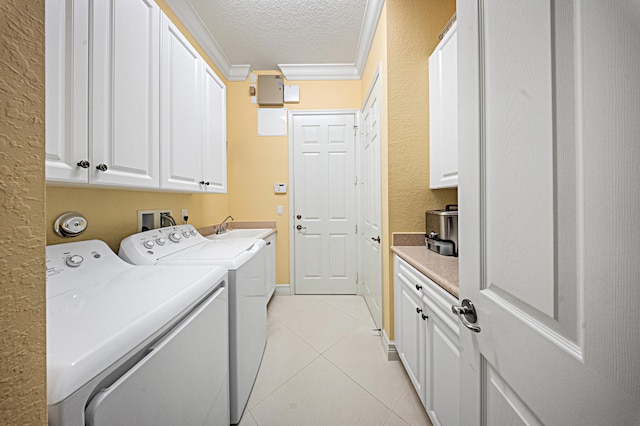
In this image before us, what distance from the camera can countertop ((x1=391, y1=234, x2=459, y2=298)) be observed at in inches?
39.2

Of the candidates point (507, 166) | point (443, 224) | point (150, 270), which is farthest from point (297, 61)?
point (507, 166)

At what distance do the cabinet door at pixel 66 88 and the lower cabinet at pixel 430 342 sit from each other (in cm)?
151

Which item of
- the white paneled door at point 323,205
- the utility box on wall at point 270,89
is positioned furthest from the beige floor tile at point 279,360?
the utility box on wall at point 270,89

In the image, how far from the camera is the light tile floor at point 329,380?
134 cm

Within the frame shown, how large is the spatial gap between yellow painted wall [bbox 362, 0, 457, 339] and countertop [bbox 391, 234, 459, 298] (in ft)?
0.25

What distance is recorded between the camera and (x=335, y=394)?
4.89 ft

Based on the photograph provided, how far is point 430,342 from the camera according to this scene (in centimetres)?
117

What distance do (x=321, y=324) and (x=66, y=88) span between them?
7.63 ft

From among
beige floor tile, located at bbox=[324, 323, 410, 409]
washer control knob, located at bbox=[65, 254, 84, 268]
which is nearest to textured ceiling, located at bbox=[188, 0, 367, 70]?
washer control knob, located at bbox=[65, 254, 84, 268]

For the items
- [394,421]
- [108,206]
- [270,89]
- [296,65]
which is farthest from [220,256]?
[296,65]

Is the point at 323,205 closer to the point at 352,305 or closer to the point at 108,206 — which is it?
the point at 352,305

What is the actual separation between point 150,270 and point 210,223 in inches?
64.5

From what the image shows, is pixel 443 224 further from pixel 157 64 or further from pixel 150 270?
pixel 157 64

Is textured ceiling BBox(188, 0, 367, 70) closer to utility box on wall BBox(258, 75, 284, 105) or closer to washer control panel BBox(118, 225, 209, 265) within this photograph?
utility box on wall BBox(258, 75, 284, 105)
